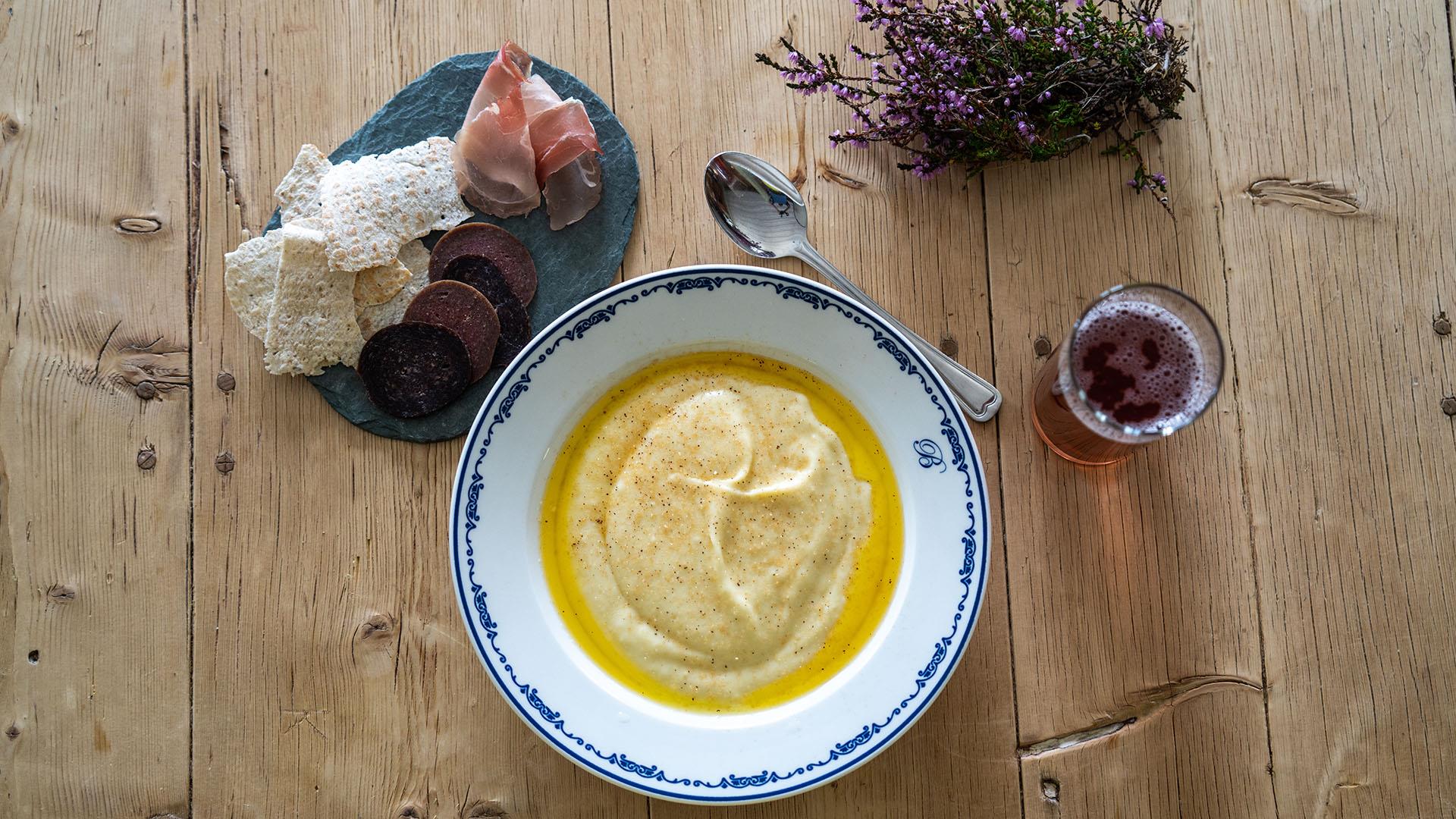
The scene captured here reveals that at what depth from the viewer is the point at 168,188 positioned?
2.17m

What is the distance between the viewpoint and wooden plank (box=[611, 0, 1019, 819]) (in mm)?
2076

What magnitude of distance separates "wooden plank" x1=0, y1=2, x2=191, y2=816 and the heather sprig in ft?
5.27

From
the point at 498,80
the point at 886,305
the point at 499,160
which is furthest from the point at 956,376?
the point at 498,80

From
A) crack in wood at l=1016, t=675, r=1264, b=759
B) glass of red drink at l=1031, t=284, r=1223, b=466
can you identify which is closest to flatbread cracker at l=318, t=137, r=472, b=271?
glass of red drink at l=1031, t=284, r=1223, b=466

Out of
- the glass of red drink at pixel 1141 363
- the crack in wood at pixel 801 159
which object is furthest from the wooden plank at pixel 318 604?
the glass of red drink at pixel 1141 363

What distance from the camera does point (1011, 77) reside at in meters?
1.97

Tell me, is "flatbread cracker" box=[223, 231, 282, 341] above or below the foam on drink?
above

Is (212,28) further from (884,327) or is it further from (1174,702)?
(1174,702)

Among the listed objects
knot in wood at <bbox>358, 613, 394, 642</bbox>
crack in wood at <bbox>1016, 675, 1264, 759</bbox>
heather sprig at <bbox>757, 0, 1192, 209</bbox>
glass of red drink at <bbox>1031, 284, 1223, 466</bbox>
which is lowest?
crack in wood at <bbox>1016, 675, 1264, 759</bbox>

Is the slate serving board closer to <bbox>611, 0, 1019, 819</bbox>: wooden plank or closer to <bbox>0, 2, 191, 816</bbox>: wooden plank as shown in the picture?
<bbox>611, 0, 1019, 819</bbox>: wooden plank

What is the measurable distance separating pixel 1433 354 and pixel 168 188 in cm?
318

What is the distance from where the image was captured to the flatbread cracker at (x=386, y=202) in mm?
1985

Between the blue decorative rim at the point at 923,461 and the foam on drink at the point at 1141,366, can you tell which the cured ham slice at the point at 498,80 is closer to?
the blue decorative rim at the point at 923,461

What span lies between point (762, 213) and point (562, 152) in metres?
0.50
